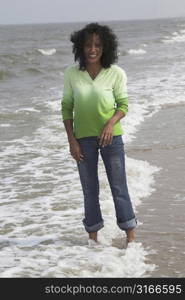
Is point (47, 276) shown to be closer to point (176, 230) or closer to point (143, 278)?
point (143, 278)

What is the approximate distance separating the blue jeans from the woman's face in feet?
1.95

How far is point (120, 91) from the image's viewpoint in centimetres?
422

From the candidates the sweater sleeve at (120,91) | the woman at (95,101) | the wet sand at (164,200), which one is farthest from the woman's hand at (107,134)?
the wet sand at (164,200)

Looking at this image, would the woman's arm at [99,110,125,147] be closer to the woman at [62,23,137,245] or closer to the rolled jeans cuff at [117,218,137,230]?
the woman at [62,23,137,245]

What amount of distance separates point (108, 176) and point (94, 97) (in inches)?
26.6

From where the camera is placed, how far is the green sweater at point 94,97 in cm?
418

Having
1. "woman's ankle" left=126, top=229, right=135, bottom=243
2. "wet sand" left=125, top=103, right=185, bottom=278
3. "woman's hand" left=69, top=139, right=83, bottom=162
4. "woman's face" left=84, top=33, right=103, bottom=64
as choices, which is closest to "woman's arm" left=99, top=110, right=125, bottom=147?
"woman's hand" left=69, top=139, right=83, bottom=162

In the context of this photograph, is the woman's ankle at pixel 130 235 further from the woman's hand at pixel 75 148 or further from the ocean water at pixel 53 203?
the woman's hand at pixel 75 148

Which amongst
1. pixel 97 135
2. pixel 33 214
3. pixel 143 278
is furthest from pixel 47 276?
pixel 33 214

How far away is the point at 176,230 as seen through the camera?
507 centimetres

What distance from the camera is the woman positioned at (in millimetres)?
4188

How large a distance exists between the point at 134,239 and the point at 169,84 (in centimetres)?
1340

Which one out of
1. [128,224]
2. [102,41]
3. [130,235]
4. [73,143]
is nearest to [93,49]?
[102,41]

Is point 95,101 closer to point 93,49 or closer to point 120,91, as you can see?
point 120,91
